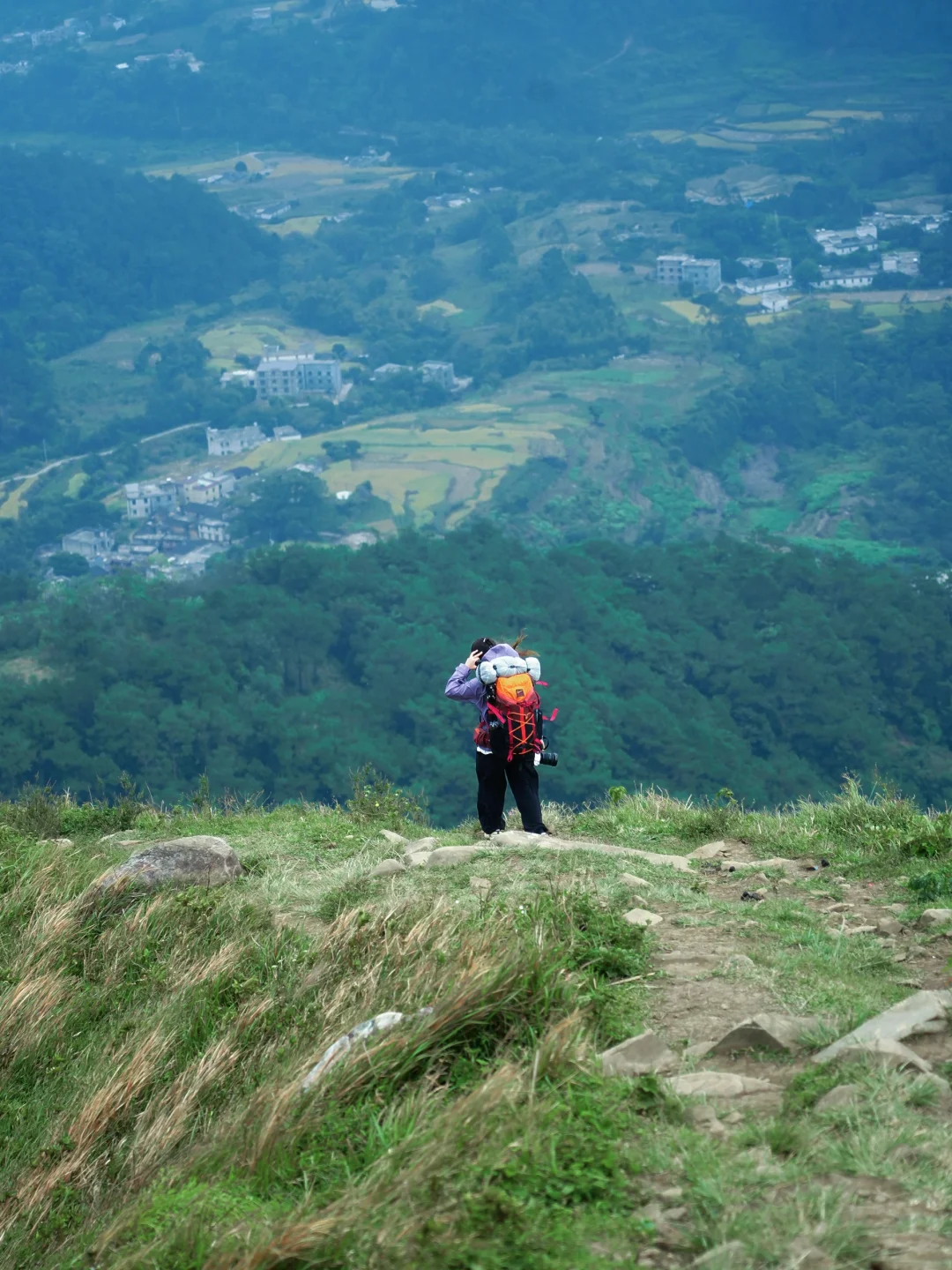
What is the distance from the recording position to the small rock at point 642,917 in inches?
191

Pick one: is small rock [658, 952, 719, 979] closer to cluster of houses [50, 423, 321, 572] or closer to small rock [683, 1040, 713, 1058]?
small rock [683, 1040, 713, 1058]

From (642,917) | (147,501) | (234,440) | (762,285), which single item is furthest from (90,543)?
(642,917)

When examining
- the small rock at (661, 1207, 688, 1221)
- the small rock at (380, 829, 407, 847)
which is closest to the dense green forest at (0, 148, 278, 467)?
the small rock at (380, 829, 407, 847)

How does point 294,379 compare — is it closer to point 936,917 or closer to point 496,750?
point 496,750

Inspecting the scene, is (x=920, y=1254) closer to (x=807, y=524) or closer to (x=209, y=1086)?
(x=209, y=1086)

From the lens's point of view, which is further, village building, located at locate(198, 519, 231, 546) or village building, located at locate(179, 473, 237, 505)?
village building, located at locate(179, 473, 237, 505)

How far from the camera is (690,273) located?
91.8 metres

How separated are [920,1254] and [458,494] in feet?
189

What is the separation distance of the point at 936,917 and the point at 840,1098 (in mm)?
1609

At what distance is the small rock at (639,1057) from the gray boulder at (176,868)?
282 centimetres

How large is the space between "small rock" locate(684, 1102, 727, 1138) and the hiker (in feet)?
10.6

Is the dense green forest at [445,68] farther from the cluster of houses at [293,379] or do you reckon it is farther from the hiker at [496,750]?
the hiker at [496,750]

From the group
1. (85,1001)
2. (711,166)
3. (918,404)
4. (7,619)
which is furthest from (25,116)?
(85,1001)

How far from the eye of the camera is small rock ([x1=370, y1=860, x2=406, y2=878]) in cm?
588
